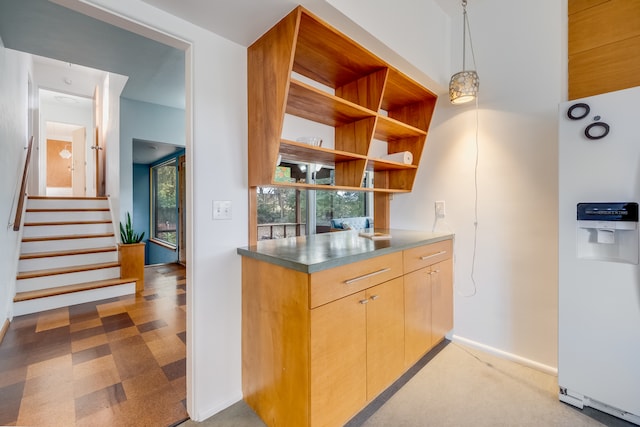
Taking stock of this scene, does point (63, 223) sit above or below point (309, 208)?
below

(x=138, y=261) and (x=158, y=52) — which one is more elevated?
(x=158, y=52)

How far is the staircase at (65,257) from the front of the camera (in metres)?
3.15

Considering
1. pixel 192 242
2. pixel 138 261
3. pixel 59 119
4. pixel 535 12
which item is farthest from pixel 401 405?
pixel 59 119

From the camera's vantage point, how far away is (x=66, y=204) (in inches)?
175

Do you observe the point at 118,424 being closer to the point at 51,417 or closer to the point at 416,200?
the point at 51,417

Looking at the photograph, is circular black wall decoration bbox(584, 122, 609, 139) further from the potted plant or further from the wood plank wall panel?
the potted plant

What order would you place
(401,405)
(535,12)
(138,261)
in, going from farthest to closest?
(138,261) < (535,12) < (401,405)

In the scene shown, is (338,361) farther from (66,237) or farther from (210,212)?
(66,237)

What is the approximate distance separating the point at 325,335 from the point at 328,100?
1338mm

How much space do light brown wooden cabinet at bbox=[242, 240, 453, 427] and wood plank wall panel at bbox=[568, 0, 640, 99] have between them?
4.96 ft

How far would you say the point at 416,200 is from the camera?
2.59 metres

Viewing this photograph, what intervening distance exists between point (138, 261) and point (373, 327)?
3679 millimetres

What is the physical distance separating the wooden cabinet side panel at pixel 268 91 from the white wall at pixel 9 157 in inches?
106

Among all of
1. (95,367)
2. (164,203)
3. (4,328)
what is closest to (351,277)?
(95,367)
